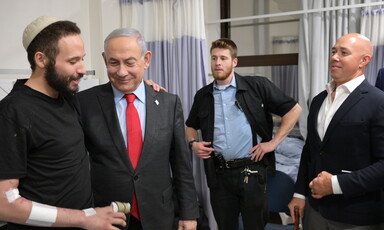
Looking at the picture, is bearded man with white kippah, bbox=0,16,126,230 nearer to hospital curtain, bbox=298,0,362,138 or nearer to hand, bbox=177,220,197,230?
hand, bbox=177,220,197,230

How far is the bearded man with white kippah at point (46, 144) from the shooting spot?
2.93ft

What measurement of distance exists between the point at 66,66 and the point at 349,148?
3.99ft

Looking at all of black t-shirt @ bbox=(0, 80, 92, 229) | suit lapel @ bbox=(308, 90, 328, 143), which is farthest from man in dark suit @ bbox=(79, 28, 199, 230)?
suit lapel @ bbox=(308, 90, 328, 143)

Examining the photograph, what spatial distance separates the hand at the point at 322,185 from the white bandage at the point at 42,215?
3.59 feet

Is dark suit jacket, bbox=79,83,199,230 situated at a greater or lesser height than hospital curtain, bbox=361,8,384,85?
lesser

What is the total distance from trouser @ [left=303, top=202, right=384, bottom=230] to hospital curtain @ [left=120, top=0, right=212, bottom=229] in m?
0.98

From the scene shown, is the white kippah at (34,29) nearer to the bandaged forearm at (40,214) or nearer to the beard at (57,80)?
the beard at (57,80)

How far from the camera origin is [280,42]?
313 cm

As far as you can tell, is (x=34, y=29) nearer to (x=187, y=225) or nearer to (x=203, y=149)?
(x=187, y=225)

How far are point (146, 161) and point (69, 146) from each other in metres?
0.33

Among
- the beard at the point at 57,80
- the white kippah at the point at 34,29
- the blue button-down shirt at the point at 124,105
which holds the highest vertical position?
the white kippah at the point at 34,29

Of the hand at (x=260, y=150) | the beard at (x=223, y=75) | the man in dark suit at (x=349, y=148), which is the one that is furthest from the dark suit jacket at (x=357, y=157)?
the beard at (x=223, y=75)

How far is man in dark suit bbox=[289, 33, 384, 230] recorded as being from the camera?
1.29 m

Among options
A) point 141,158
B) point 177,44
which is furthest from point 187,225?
point 177,44
